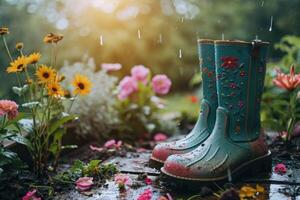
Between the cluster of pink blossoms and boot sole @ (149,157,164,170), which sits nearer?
boot sole @ (149,157,164,170)

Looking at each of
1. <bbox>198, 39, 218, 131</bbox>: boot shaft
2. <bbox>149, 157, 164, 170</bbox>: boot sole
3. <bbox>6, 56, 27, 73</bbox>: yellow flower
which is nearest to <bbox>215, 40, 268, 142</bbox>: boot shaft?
<bbox>198, 39, 218, 131</bbox>: boot shaft

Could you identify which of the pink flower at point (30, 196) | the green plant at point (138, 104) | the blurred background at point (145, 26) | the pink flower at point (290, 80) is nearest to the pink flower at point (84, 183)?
the pink flower at point (30, 196)

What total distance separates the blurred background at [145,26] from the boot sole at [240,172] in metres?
2.71

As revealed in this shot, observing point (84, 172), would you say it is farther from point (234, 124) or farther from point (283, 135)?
point (283, 135)

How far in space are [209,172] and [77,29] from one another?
12.0 ft

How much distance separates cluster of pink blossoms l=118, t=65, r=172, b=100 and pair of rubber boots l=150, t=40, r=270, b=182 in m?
1.20

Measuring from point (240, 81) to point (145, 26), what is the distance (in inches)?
Answer: 143

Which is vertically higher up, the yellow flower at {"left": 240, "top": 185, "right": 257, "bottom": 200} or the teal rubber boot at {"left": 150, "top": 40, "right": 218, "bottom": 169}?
the teal rubber boot at {"left": 150, "top": 40, "right": 218, "bottom": 169}

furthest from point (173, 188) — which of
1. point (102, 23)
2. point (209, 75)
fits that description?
point (102, 23)

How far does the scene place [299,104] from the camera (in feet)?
7.84

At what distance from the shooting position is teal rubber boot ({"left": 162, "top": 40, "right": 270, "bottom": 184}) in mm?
1648

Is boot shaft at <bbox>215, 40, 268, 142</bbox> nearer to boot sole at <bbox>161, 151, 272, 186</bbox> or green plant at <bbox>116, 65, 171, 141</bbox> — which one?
boot sole at <bbox>161, 151, 272, 186</bbox>

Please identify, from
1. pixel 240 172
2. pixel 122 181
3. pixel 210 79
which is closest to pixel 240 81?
pixel 210 79

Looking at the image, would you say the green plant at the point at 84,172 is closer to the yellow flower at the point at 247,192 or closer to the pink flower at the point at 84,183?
the pink flower at the point at 84,183
